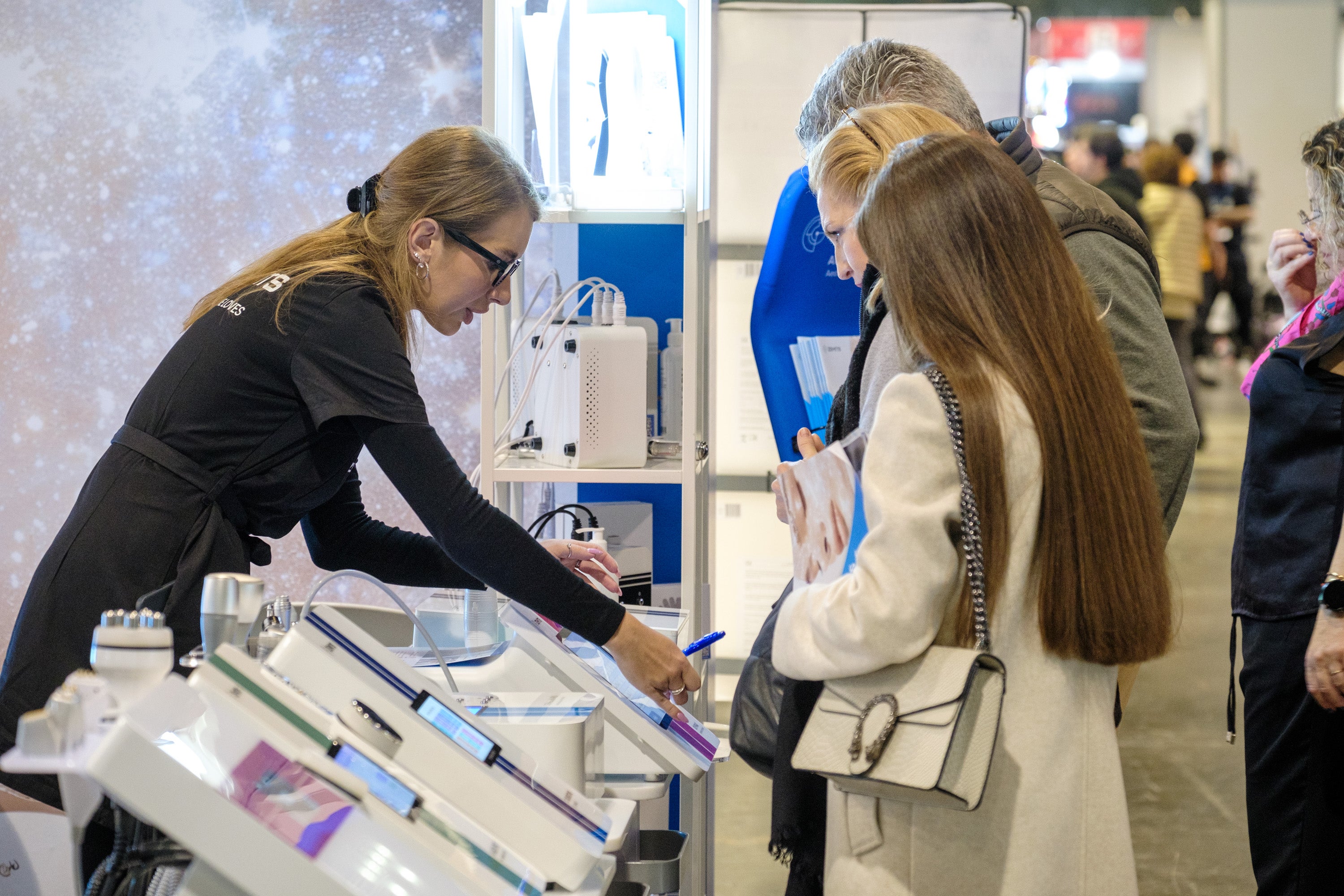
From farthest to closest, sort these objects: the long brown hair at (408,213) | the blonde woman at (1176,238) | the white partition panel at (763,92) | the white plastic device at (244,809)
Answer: the blonde woman at (1176,238) < the white partition panel at (763,92) < the long brown hair at (408,213) < the white plastic device at (244,809)

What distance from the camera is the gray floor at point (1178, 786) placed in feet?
10.2

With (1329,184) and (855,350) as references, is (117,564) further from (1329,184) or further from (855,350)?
(1329,184)

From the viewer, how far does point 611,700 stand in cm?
162

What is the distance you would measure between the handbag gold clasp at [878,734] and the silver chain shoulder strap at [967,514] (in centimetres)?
11

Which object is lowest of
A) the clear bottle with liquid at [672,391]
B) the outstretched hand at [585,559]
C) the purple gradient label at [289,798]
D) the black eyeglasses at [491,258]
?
the outstretched hand at [585,559]

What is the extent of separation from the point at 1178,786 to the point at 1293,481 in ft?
6.20

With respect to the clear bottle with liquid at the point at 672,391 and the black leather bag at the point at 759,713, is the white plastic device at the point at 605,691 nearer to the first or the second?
the black leather bag at the point at 759,713

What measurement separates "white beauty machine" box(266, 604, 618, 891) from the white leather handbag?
30 centimetres

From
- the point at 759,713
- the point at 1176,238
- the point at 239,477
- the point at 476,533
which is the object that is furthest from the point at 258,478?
the point at 1176,238

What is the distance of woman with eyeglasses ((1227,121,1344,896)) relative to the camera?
6.68 ft

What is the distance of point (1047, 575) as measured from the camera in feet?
4.29

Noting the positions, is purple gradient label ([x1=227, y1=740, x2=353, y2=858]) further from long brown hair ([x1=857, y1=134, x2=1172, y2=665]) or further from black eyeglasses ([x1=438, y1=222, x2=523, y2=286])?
black eyeglasses ([x1=438, y1=222, x2=523, y2=286])

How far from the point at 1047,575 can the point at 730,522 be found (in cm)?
302

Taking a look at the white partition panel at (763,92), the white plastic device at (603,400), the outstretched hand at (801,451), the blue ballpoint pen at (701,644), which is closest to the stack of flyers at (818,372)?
the white plastic device at (603,400)
